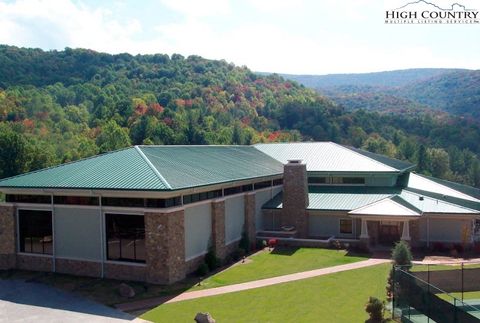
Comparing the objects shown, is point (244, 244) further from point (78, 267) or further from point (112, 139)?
point (112, 139)

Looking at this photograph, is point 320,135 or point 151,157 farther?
point 320,135

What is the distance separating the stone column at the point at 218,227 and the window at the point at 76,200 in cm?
683

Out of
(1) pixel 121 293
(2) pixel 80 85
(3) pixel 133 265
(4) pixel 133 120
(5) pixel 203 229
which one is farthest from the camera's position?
(2) pixel 80 85

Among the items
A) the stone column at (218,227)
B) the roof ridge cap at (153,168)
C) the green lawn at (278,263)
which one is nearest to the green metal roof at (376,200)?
the green lawn at (278,263)

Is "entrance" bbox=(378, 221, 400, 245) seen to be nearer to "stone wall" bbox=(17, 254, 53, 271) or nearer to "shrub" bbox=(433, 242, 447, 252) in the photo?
"shrub" bbox=(433, 242, 447, 252)

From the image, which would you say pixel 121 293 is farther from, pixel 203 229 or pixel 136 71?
pixel 136 71

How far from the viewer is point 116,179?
2652cm

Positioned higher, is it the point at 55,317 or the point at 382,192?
the point at 382,192

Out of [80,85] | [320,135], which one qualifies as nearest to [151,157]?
[320,135]

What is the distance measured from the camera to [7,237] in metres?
29.2

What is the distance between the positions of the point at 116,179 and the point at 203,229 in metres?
5.78

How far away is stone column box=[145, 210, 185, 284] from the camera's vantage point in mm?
24922

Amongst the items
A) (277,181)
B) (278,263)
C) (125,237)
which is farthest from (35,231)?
(277,181)

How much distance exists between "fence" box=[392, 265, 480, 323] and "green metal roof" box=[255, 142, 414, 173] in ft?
66.3
